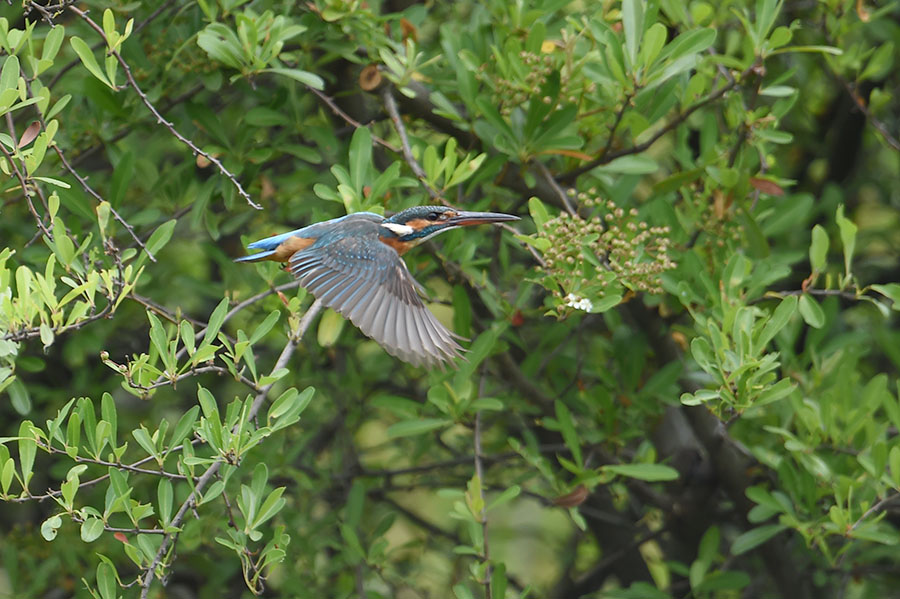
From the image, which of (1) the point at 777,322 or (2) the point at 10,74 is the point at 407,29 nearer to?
(2) the point at 10,74

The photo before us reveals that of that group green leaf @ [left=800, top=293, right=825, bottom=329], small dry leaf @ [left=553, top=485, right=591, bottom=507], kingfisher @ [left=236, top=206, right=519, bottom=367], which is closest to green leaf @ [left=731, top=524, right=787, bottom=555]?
small dry leaf @ [left=553, top=485, right=591, bottom=507]

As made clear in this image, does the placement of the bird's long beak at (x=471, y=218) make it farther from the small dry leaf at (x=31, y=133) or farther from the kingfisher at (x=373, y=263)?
the small dry leaf at (x=31, y=133)

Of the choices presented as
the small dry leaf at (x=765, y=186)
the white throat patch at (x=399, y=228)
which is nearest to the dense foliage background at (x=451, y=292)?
the small dry leaf at (x=765, y=186)

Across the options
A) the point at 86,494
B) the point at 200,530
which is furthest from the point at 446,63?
the point at 86,494

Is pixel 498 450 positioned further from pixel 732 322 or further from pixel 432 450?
pixel 732 322

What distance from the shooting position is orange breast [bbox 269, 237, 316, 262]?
2748 mm

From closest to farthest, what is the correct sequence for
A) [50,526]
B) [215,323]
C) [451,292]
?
[50,526]
[215,323]
[451,292]

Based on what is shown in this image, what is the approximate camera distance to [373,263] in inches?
107

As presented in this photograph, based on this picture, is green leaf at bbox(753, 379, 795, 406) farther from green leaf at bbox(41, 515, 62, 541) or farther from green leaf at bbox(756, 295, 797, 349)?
green leaf at bbox(41, 515, 62, 541)

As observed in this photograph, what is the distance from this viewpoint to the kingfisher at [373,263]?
2545 mm

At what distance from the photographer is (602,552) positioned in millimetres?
4293

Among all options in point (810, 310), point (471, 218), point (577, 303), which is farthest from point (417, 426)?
point (810, 310)

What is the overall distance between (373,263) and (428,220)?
184mm

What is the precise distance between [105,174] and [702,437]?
226cm
